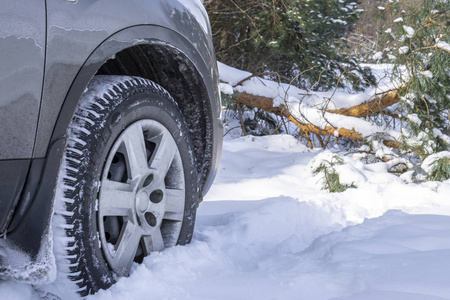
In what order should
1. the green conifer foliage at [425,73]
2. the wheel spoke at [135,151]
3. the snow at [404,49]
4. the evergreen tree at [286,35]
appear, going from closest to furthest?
the wheel spoke at [135,151] < the green conifer foliage at [425,73] < the snow at [404,49] < the evergreen tree at [286,35]

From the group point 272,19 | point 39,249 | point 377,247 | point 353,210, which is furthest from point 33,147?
point 272,19

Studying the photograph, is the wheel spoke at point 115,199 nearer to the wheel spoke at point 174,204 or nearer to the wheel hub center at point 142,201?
the wheel hub center at point 142,201

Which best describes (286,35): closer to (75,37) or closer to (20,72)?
(75,37)

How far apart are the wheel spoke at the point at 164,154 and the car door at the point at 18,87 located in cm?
58

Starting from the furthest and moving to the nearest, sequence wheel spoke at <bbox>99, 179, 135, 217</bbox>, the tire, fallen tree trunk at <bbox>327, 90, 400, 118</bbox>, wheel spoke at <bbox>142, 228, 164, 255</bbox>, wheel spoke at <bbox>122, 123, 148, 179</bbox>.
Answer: fallen tree trunk at <bbox>327, 90, 400, 118</bbox>
wheel spoke at <bbox>142, 228, 164, 255</bbox>
wheel spoke at <bbox>122, 123, 148, 179</bbox>
wheel spoke at <bbox>99, 179, 135, 217</bbox>
the tire

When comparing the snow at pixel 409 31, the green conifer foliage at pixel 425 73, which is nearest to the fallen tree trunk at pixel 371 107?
the green conifer foliage at pixel 425 73

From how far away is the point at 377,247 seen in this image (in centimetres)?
198

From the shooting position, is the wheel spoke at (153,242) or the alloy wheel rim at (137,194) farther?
the wheel spoke at (153,242)

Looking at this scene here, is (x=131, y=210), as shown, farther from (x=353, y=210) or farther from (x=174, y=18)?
(x=353, y=210)

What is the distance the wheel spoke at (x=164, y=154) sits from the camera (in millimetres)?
1754

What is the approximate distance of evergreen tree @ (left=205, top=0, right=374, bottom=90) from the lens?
5.82 meters

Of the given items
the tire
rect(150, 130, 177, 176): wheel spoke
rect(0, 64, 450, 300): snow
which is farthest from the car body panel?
rect(0, 64, 450, 300): snow

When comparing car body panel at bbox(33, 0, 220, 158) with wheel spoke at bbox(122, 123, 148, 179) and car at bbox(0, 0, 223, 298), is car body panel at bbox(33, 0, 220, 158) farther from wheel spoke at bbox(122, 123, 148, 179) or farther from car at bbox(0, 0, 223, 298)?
wheel spoke at bbox(122, 123, 148, 179)

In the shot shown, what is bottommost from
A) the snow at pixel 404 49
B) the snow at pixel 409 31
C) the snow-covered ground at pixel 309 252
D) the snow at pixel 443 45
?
the snow-covered ground at pixel 309 252
